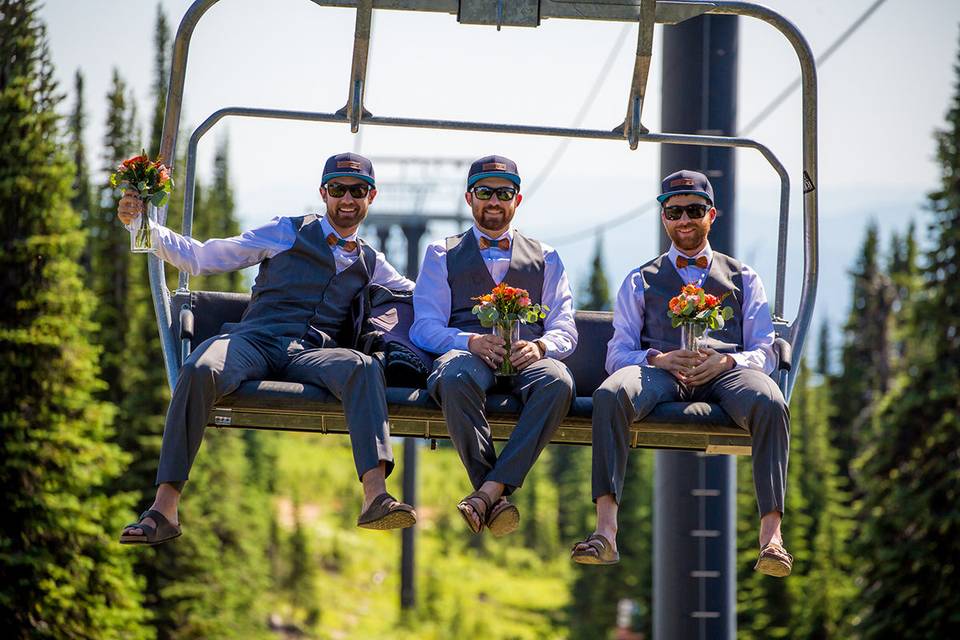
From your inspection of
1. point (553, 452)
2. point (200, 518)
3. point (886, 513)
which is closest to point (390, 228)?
point (200, 518)

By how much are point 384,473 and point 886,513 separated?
66.4ft

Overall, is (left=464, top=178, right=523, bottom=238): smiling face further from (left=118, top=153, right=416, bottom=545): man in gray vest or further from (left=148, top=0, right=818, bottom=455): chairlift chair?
(left=118, top=153, right=416, bottom=545): man in gray vest

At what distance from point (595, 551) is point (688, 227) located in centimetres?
181

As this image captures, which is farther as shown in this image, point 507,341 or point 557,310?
point 557,310

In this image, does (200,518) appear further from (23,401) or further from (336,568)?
(336,568)

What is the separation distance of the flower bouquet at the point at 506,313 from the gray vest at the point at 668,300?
698mm

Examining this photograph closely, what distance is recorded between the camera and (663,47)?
10383mm

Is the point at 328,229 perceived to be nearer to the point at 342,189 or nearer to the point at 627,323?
the point at 342,189

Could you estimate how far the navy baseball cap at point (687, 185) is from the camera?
7.35 m

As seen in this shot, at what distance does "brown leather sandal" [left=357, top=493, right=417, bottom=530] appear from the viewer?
634 cm

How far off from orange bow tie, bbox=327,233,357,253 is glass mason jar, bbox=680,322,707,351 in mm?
1545

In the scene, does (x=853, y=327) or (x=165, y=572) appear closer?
(x=165, y=572)

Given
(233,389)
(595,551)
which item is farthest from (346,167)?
(595,551)

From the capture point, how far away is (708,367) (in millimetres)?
7039
